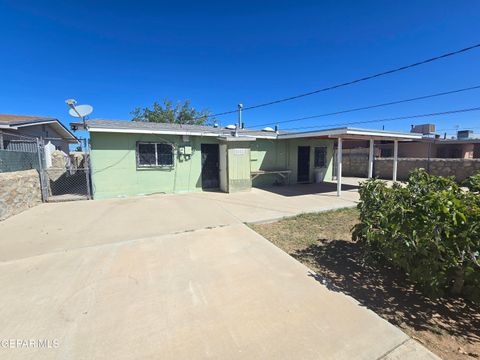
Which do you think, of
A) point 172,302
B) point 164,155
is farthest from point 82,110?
point 172,302

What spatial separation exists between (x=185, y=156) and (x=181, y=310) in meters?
7.73

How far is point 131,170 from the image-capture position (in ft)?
28.6

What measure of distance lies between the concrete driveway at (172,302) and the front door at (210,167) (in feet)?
18.0

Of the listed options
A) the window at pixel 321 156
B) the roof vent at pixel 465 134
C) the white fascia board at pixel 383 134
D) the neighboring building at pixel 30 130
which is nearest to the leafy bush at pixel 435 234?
the white fascia board at pixel 383 134

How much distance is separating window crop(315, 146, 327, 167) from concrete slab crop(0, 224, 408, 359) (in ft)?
32.3

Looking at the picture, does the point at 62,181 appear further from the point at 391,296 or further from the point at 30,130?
the point at 391,296

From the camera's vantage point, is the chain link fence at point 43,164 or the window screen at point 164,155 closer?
the chain link fence at point 43,164

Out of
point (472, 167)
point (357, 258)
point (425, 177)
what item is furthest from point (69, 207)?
point (472, 167)

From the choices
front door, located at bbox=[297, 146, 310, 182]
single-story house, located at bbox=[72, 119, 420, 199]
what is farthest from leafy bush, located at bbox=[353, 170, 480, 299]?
front door, located at bbox=[297, 146, 310, 182]

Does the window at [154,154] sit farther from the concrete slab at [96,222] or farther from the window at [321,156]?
the window at [321,156]

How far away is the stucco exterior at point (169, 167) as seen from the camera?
8312mm

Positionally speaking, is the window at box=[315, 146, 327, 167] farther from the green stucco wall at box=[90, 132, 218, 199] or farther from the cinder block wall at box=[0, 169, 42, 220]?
the cinder block wall at box=[0, 169, 42, 220]

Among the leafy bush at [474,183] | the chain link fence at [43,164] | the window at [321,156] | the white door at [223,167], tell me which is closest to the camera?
the leafy bush at [474,183]

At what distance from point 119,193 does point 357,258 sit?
26.8ft
